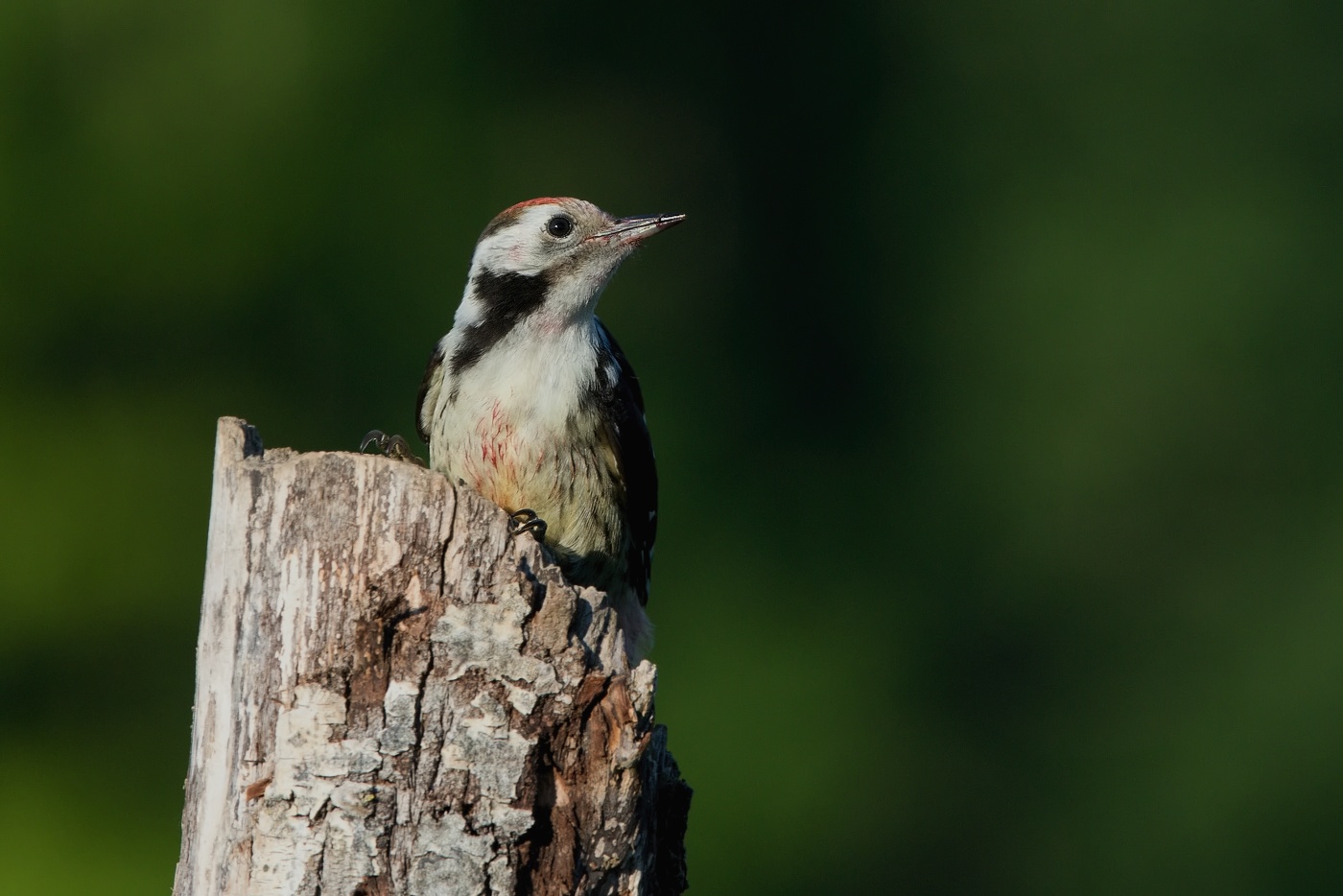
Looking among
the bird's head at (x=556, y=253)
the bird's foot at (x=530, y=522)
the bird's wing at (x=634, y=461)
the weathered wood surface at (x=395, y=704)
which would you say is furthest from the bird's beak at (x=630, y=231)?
the weathered wood surface at (x=395, y=704)

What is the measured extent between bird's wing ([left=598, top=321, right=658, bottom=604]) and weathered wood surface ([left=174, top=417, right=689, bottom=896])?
1.78m

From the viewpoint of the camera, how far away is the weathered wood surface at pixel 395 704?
11.1 feet

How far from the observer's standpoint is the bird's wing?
5406 mm

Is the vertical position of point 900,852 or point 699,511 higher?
point 699,511

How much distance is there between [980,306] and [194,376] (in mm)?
8870

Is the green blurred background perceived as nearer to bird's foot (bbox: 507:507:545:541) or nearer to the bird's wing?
the bird's wing

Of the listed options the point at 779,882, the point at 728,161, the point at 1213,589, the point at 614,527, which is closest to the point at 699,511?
the point at 779,882

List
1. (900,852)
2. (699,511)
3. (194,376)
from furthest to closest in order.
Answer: (900,852) < (699,511) < (194,376)

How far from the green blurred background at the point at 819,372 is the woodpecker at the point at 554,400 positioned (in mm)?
5032

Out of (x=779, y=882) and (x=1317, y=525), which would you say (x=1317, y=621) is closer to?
(x=1317, y=525)

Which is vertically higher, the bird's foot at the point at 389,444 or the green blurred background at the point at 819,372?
the green blurred background at the point at 819,372

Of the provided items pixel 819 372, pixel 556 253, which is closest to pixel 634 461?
pixel 556 253

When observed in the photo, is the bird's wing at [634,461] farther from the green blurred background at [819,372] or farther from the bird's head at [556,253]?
the green blurred background at [819,372]

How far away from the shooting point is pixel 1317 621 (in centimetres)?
1614
